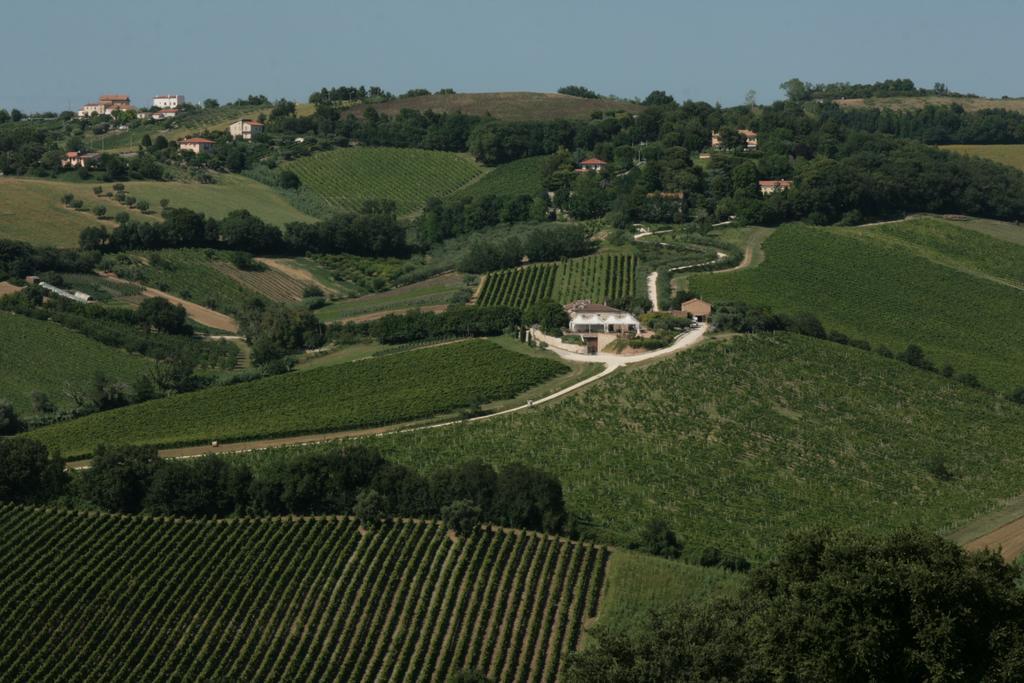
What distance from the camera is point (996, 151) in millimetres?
163625

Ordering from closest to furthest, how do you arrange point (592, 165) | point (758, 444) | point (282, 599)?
point (282, 599), point (758, 444), point (592, 165)

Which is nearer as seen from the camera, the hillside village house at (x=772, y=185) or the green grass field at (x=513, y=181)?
the hillside village house at (x=772, y=185)

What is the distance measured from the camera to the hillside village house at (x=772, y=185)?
416 ft

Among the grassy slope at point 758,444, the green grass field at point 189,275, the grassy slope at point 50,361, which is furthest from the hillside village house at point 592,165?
the grassy slope at point 50,361

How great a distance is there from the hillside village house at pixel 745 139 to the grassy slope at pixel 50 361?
2976 inches

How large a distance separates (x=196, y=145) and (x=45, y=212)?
37.0m

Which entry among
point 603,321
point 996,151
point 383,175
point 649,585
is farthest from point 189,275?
point 996,151

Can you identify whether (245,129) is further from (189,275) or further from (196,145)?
(189,275)

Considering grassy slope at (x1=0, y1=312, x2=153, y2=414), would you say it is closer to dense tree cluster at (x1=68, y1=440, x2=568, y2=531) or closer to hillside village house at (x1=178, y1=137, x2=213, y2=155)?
dense tree cluster at (x1=68, y1=440, x2=568, y2=531)

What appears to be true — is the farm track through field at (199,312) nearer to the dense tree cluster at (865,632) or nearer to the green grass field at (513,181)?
the green grass field at (513,181)

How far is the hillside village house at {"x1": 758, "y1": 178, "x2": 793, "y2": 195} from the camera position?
12669 centimetres

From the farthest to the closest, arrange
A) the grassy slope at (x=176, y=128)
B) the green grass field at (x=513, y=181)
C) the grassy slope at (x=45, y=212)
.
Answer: the grassy slope at (x=176, y=128)
the green grass field at (x=513, y=181)
the grassy slope at (x=45, y=212)

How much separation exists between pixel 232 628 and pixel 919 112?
142290 mm

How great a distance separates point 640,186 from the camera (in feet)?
412
